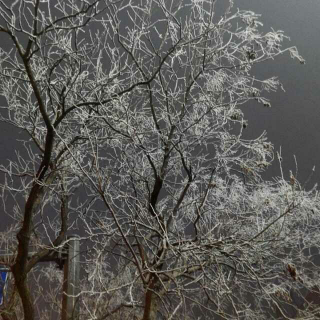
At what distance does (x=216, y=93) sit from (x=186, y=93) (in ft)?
0.56

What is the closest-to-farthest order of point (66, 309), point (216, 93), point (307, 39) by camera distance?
point (216, 93) → point (66, 309) → point (307, 39)

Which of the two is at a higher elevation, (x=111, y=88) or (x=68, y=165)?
(x=111, y=88)

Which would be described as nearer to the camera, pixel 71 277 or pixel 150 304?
pixel 150 304

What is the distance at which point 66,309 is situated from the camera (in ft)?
12.0

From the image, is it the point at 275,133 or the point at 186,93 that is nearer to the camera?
the point at 186,93

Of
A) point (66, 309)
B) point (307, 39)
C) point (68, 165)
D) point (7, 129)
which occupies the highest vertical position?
point (307, 39)

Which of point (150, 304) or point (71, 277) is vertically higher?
point (71, 277)

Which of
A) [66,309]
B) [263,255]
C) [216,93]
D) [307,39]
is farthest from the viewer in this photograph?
[307,39]

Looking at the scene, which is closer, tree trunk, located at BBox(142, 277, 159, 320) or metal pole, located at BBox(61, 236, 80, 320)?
tree trunk, located at BBox(142, 277, 159, 320)

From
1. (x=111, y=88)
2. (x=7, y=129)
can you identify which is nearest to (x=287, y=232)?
(x=111, y=88)

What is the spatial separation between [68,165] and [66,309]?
3.14ft

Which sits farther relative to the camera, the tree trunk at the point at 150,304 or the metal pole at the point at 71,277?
the metal pole at the point at 71,277

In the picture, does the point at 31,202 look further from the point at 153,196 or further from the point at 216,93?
the point at 216,93

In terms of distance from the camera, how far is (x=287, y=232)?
10.6 feet
